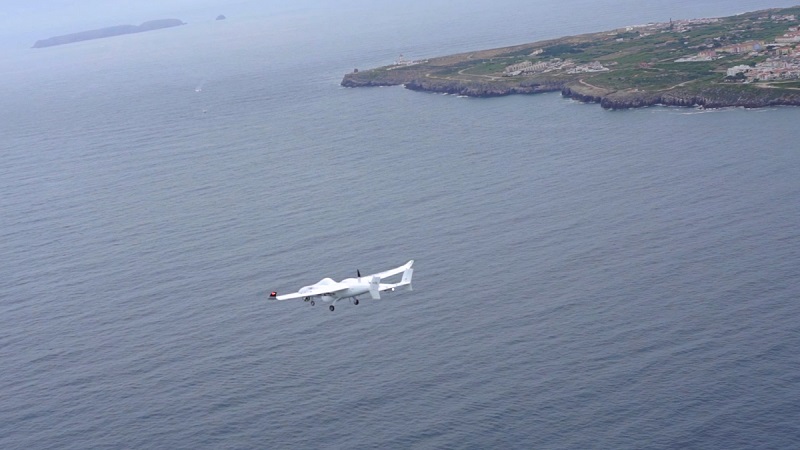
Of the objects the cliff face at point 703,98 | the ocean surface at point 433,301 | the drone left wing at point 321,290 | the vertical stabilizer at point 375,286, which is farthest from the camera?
the cliff face at point 703,98

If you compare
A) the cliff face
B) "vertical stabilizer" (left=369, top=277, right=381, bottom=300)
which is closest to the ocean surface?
the cliff face

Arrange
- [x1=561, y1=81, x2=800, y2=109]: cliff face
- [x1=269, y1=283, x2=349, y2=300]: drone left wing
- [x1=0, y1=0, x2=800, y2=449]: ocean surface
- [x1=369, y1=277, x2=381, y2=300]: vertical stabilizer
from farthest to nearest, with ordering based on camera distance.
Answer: [x1=561, y1=81, x2=800, y2=109]: cliff face
[x1=269, y1=283, x2=349, y2=300]: drone left wing
[x1=0, y1=0, x2=800, y2=449]: ocean surface
[x1=369, y1=277, x2=381, y2=300]: vertical stabilizer

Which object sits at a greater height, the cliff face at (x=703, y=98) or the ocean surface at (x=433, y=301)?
the cliff face at (x=703, y=98)

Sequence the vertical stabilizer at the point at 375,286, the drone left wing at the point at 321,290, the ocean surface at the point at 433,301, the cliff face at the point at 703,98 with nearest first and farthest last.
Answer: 1. the vertical stabilizer at the point at 375,286
2. the ocean surface at the point at 433,301
3. the drone left wing at the point at 321,290
4. the cliff face at the point at 703,98

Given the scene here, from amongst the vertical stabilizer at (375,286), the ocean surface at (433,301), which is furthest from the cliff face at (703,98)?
the vertical stabilizer at (375,286)

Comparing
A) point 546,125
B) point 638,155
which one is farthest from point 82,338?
point 546,125

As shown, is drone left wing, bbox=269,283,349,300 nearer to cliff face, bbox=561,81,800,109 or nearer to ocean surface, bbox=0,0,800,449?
ocean surface, bbox=0,0,800,449

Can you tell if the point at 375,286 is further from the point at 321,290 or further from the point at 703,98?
the point at 703,98

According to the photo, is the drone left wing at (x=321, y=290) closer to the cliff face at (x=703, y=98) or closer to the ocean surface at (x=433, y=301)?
the ocean surface at (x=433, y=301)

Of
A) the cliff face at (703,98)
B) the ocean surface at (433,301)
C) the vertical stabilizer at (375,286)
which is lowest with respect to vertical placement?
the ocean surface at (433,301)
